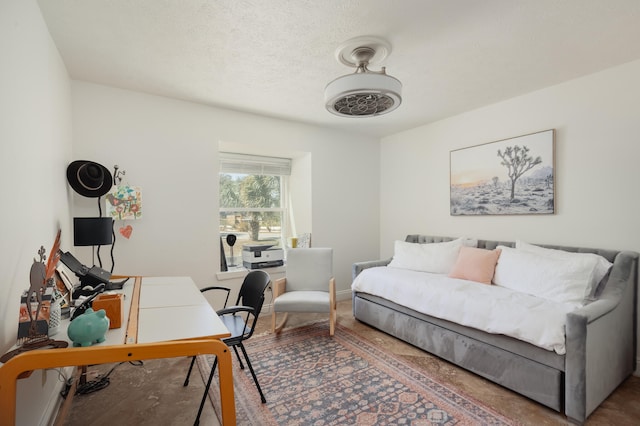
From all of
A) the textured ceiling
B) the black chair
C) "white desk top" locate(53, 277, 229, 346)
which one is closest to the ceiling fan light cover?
the textured ceiling

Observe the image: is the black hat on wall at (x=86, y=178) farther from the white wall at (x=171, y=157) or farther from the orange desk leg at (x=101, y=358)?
the orange desk leg at (x=101, y=358)

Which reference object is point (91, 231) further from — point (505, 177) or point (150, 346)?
point (505, 177)

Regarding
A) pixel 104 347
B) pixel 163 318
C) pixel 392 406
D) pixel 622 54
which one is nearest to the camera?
pixel 104 347

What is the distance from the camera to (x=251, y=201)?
4387 mm

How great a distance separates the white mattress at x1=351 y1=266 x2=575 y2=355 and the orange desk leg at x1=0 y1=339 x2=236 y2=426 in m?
1.94

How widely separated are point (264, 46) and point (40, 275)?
1922mm

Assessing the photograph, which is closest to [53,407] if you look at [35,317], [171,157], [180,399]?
[180,399]

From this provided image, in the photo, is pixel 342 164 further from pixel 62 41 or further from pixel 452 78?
pixel 62 41

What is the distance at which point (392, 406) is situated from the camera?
81.4 inches

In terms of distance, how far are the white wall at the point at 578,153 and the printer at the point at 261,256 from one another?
217 cm

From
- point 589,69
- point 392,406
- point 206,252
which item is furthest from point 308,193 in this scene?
point 589,69

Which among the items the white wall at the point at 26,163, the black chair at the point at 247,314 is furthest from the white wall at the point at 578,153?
the white wall at the point at 26,163

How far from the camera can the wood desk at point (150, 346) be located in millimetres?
1120

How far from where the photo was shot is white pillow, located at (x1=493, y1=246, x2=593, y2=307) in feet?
7.52
